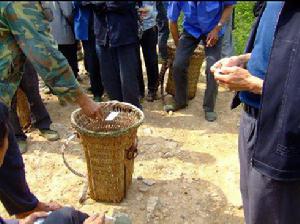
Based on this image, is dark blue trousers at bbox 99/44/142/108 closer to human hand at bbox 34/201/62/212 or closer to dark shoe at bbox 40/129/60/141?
dark shoe at bbox 40/129/60/141

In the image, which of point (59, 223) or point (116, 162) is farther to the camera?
point (116, 162)

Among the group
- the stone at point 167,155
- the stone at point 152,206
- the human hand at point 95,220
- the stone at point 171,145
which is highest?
the human hand at point 95,220

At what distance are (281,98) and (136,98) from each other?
8.85ft

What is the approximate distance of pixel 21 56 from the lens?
2162mm

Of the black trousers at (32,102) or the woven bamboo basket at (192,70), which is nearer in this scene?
the black trousers at (32,102)

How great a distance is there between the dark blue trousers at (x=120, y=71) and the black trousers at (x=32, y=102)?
2.30ft

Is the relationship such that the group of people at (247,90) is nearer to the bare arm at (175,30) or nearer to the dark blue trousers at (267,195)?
the dark blue trousers at (267,195)

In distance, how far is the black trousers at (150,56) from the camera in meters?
4.48

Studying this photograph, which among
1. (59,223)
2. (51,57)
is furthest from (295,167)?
(51,57)

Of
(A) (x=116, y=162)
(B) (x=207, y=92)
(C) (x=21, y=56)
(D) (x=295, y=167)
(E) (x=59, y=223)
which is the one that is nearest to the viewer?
(D) (x=295, y=167)

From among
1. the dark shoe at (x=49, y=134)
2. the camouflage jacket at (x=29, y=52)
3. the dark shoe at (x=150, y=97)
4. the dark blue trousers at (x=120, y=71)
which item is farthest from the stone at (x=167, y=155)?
the camouflage jacket at (x=29, y=52)

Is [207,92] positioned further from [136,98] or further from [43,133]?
[43,133]

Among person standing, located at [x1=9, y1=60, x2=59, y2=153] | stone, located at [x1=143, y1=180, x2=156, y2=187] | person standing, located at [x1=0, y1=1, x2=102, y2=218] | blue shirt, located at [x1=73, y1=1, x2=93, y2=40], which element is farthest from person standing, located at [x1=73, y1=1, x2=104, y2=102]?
person standing, located at [x1=0, y1=1, x2=102, y2=218]

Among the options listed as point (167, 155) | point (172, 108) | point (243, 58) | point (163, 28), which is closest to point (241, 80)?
point (243, 58)
